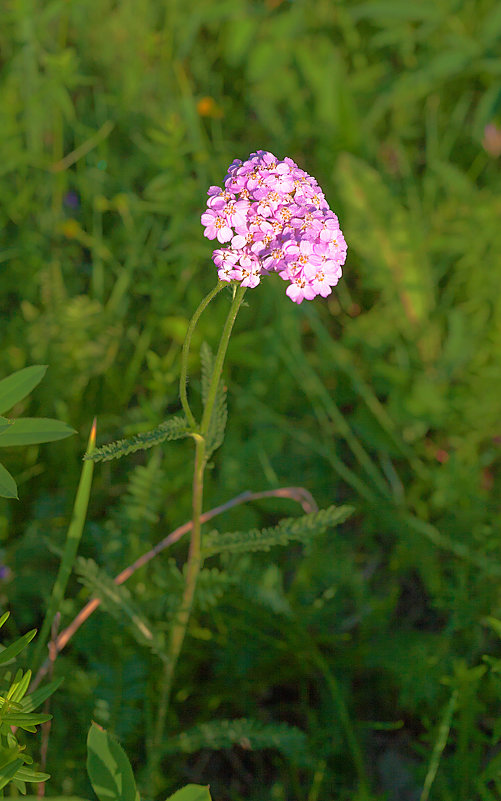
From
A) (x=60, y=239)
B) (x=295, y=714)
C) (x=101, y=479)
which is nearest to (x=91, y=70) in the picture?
(x=60, y=239)

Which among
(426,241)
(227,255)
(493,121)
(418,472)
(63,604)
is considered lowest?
(63,604)

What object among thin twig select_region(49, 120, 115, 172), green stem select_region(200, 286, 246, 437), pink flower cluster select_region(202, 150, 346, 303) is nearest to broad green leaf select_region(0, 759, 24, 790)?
green stem select_region(200, 286, 246, 437)

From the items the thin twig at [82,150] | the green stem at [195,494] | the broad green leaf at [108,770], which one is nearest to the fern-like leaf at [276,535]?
the green stem at [195,494]

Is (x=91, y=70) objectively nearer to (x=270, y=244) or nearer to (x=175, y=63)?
(x=175, y=63)

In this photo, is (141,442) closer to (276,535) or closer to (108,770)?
(276,535)

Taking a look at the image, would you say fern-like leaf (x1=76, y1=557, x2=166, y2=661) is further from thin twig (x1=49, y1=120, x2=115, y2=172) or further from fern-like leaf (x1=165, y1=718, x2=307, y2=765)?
thin twig (x1=49, y1=120, x2=115, y2=172)

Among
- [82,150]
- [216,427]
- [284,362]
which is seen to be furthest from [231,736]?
[82,150]
